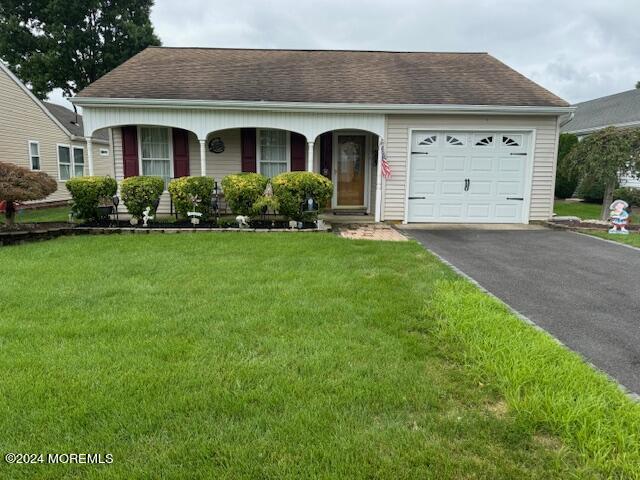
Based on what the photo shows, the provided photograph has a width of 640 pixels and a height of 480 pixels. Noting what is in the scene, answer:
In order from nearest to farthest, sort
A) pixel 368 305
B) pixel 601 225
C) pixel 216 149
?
pixel 368 305
pixel 601 225
pixel 216 149

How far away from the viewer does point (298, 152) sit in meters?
11.6

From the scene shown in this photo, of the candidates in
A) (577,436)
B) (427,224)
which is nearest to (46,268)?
(577,436)

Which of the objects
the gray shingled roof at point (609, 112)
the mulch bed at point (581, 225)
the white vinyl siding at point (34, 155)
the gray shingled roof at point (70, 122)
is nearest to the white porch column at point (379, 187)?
the mulch bed at point (581, 225)

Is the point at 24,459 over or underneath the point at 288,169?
underneath

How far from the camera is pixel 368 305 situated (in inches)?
175

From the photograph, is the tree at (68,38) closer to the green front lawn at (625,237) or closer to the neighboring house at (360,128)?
the neighboring house at (360,128)

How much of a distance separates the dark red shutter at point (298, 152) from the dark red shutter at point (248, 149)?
1.00m

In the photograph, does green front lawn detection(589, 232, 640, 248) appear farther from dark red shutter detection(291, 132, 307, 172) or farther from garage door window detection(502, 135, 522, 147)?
dark red shutter detection(291, 132, 307, 172)

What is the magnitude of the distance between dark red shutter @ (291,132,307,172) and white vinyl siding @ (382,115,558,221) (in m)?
2.27

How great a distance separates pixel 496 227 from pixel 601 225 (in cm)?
236

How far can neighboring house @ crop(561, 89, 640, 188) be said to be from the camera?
17.2 m

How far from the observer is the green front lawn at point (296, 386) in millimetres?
2180

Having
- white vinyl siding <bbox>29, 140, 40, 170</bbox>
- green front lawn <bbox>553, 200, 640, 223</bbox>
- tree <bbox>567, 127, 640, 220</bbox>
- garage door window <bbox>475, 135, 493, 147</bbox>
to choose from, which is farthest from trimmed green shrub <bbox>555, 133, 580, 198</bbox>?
white vinyl siding <bbox>29, 140, 40, 170</bbox>

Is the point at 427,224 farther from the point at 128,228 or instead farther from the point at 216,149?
the point at 128,228
